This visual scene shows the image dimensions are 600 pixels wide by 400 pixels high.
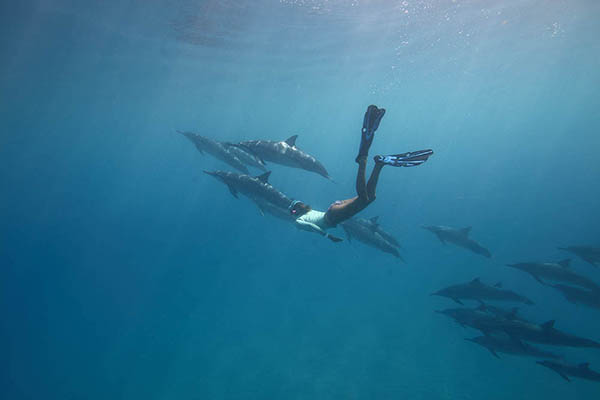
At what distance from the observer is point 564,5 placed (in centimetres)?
2130

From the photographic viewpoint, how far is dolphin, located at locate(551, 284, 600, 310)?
35.5 feet

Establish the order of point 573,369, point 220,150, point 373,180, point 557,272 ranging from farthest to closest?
point 220,150 < point 557,272 < point 573,369 < point 373,180

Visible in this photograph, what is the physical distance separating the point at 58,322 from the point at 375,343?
19.8 meters

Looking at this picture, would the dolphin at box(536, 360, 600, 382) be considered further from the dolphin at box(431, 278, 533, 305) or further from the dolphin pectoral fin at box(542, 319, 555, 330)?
the dolphin at box(431, 278, 533, 305)

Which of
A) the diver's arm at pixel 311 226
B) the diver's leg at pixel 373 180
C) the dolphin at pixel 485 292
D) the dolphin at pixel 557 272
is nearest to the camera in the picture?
the diver's leg at pixel 373 180

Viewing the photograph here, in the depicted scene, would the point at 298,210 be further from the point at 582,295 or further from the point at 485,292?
the point at 582,295

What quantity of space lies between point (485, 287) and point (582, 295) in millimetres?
3509

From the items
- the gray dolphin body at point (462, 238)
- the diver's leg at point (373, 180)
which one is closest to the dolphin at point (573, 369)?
the gray dolphin body at point (462, 238)

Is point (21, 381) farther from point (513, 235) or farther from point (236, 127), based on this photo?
point (236, 127)

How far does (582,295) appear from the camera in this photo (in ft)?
36.1

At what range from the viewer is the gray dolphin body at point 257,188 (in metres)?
9.63

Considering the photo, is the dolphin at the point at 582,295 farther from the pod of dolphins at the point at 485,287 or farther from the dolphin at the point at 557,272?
the dolphin at the point at 557,272

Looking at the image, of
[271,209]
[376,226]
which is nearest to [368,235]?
[376,226]

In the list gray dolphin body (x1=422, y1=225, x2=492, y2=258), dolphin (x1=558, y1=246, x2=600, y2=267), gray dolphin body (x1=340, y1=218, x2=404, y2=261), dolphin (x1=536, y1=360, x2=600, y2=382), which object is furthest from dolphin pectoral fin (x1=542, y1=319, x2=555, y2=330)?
gray dolphin body (x1=422, y1=225, x2=492, y2=258)
